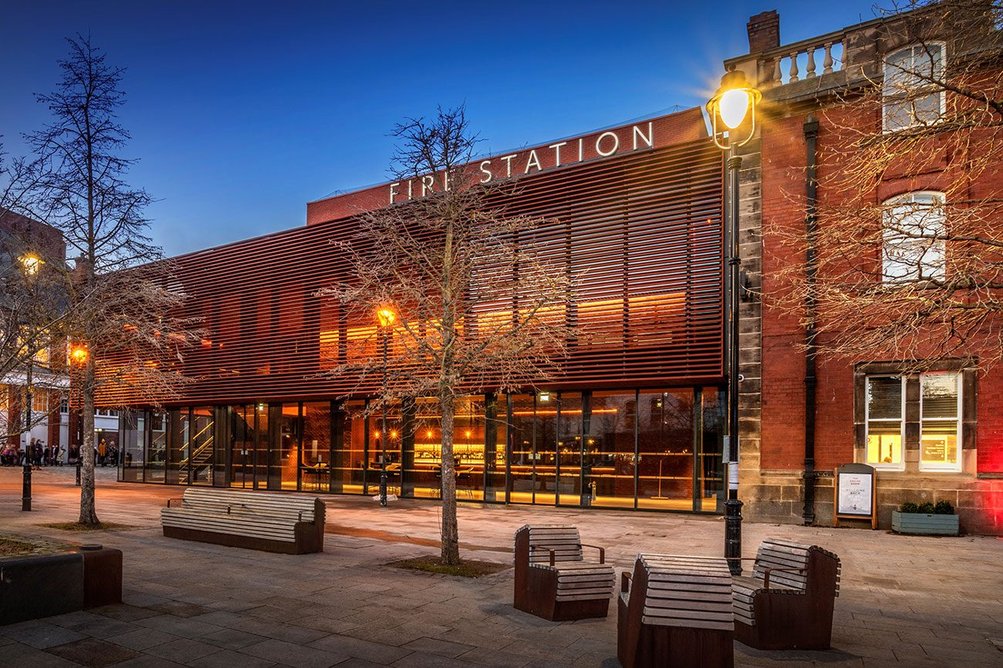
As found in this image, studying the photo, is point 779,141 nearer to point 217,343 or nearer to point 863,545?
point 863,545

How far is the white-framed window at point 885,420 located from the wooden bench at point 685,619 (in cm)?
1486

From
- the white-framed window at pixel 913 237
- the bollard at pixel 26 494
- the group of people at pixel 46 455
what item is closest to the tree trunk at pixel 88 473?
the bollard at pixel 26 494

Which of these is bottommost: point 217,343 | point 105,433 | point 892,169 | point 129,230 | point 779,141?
point 105,433

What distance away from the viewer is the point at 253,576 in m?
10.9

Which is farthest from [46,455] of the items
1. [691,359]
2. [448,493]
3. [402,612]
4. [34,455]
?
[402,612]

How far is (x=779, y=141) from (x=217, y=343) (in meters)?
24.2

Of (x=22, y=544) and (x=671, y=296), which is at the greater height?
(x=671, y=296)

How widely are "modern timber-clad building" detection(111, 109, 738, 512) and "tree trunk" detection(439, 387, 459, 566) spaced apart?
4.03 metres

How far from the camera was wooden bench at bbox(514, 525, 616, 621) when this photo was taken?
27.9 ft

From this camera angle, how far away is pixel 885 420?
18.6m

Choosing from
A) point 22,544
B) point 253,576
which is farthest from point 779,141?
point 22,544

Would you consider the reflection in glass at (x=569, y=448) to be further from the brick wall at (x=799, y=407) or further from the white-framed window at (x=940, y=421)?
the white-framed window at (x=940, y=421)

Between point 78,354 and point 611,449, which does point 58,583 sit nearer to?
point 78,354

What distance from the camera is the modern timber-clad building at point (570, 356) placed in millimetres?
20984
